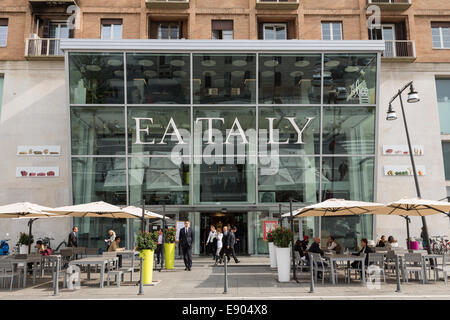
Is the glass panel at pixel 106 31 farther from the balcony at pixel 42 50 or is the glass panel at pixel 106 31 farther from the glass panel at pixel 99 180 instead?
the glass panel at pixel 99 180

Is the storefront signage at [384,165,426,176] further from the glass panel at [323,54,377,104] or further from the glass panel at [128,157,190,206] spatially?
the glass panel at [128,157,190,206]

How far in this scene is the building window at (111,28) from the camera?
81.4 ft

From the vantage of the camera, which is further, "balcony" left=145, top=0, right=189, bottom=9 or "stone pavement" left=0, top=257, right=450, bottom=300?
"balcony" left=145, top=0, right=189, bottom=9

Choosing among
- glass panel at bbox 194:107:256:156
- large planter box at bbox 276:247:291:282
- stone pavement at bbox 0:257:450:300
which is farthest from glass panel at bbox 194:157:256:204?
large planter box at bbox 276:247:291:282

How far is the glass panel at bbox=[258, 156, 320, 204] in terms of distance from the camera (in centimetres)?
2139

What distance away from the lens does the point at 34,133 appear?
24.0m

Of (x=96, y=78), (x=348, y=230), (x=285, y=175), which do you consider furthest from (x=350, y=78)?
(x=96, y=78)

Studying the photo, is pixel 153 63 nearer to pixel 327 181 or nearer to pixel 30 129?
pixel 30 129

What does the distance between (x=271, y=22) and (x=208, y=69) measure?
7.07 meters

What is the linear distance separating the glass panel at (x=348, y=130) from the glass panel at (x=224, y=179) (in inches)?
173

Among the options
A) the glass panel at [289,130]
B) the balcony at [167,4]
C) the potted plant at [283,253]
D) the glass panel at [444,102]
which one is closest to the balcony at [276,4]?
A: the balcony at [167,4]

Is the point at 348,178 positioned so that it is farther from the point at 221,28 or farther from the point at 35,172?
the point at 35,172

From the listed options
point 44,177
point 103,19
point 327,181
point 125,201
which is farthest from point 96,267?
point 103,19

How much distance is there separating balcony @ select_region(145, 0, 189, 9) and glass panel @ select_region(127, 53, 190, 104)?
5311 mm
